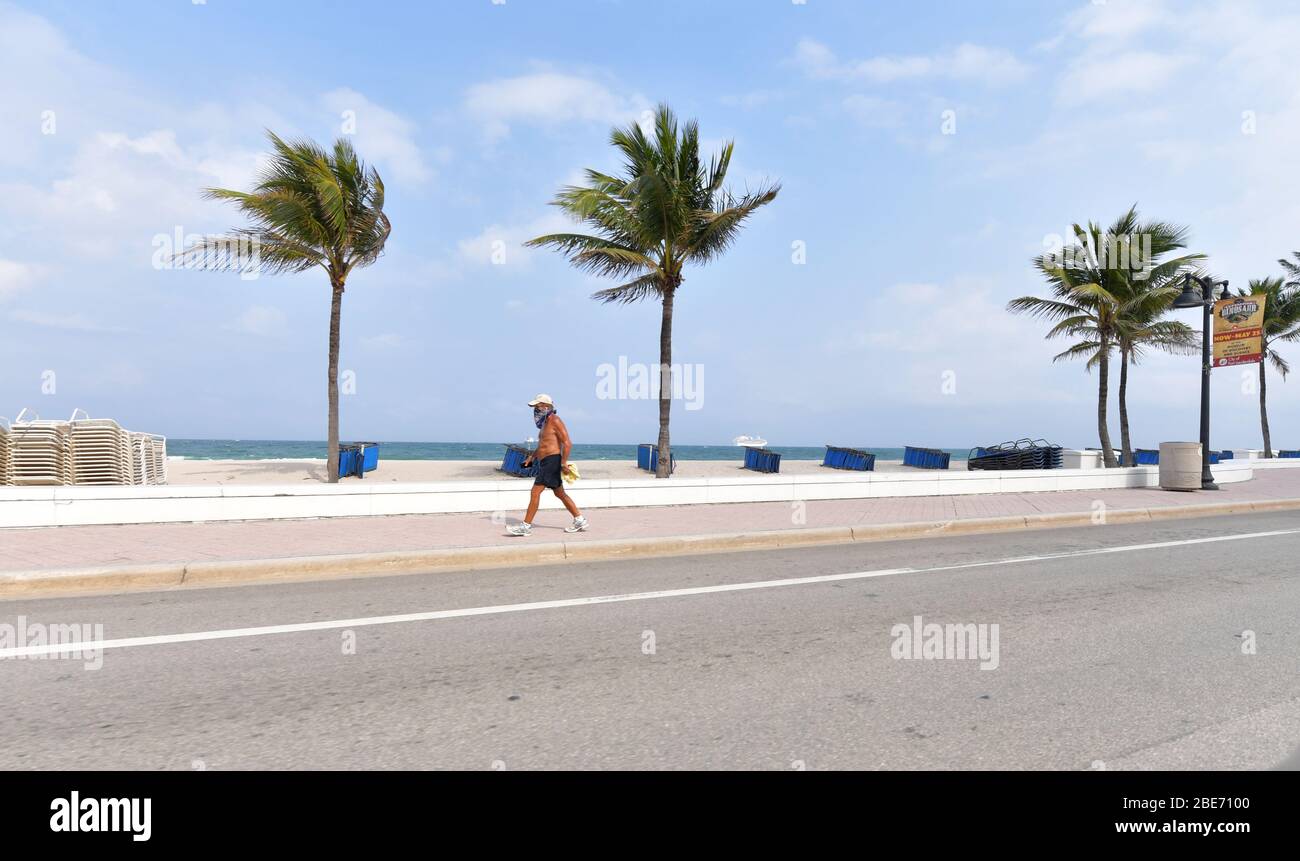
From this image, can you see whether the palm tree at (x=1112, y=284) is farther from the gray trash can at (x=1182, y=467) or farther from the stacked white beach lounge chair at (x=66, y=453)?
the stacked white beach lounge chair at (x=66, y=453)

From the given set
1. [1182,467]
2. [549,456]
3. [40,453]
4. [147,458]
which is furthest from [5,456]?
[1182,467]

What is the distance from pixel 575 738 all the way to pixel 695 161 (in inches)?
707

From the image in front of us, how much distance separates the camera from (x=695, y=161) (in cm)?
1922

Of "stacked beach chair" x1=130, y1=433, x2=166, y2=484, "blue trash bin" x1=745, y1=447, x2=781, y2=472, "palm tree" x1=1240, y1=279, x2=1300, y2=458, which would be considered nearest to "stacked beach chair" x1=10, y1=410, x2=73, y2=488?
"stacked beach chair" x1=130, y1=433, x2=166, y2=484

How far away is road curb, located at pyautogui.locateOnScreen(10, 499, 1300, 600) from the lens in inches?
275

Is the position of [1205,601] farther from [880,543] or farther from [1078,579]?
[880,543]

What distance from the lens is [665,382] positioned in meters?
18.2

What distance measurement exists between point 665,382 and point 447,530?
888 centimetres

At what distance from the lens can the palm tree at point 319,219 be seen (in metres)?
18.0

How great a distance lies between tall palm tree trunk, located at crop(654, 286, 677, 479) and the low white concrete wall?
138 inches

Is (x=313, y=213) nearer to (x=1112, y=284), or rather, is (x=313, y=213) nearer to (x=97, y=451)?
(x=97, y=451)

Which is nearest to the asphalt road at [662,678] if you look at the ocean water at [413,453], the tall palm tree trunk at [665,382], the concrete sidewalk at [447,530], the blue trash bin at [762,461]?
the concrete sidewalk at [447,530]

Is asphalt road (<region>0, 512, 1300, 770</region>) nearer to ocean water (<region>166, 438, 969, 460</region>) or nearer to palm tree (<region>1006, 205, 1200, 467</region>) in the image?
palm tree (<region>1006, 205, 1200, 467</region>)
